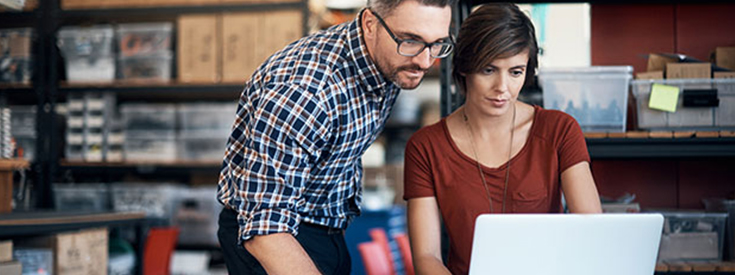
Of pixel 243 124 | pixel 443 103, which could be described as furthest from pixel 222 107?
pixel 243 124

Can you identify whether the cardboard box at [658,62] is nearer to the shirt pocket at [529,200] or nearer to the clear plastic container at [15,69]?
the shirt pocket at [529,200]

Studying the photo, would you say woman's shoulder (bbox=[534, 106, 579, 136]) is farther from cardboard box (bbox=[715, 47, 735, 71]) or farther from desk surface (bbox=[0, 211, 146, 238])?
desk surface (bbox=[0, 211, 146, 238])

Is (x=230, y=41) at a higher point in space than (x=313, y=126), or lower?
higher

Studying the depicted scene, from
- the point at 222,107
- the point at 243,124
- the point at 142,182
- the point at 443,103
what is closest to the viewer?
the point at 243,124

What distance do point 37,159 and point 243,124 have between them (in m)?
2.98

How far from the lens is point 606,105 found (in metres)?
1.89

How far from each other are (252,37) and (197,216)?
3.34ft

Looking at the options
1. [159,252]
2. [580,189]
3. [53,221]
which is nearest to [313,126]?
[580,189]

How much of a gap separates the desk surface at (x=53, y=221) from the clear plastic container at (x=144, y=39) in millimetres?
1204

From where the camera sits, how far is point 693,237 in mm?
1923

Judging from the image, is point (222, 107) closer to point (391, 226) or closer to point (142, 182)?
point (142, 182)

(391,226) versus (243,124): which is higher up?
(243,124)

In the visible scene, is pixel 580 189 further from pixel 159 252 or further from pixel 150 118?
pixel 150 118

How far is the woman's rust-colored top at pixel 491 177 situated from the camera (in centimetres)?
156
